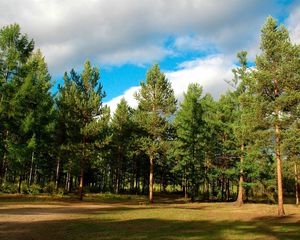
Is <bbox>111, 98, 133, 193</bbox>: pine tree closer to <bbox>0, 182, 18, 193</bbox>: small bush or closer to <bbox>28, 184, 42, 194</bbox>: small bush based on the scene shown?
<bbox>28, 184, 42, 194</bbox>: small bush

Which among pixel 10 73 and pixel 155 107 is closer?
pixel 10 73

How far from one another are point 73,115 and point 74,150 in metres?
3.83

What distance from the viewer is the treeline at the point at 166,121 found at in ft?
79.2

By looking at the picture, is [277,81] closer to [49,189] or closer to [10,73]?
[10,73]

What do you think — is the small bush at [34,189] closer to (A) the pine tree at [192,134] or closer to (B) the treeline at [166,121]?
(B) the treeline at [166,121]

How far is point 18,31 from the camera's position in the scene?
3228 centimetres

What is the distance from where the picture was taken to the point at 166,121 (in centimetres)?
3603

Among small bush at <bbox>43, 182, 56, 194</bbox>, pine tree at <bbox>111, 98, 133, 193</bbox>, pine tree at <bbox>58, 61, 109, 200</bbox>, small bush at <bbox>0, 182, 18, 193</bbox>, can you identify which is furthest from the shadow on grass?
pine tree at <bbox>111, 98, 133, 193</bbox>

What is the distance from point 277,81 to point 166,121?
14.6 metres

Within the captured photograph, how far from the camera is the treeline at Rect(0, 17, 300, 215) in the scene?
2412 centimetres

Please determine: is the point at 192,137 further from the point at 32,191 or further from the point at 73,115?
the point at 32,191

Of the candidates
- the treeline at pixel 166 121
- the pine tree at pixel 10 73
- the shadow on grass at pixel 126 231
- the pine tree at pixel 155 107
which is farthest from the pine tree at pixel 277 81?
the pine tree at pixel 10 73

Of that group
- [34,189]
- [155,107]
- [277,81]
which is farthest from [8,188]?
[277,81]

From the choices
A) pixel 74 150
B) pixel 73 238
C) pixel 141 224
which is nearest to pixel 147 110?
pixel 74 150
